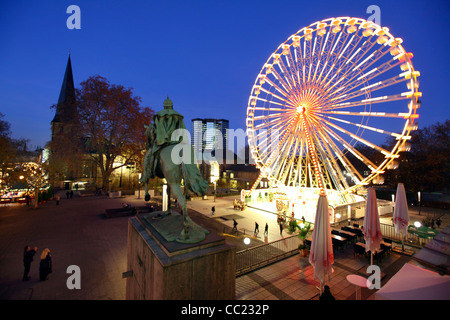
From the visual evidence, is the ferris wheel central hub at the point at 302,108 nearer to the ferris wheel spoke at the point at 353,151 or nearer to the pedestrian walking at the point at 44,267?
the ferris wheel spoke at the point at 353,151

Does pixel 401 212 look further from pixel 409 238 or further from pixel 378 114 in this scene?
→ pixel 378 114

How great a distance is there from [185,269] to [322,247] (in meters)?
4.47

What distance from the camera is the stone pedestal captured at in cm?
388

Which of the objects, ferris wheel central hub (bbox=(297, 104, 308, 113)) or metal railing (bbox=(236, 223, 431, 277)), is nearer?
metal railing (bbox=(236, 223, 431, 277))

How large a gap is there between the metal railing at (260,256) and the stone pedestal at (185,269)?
374cm

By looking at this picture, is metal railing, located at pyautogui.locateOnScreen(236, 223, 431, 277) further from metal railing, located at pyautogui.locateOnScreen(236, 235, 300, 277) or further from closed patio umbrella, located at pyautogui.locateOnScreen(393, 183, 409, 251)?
closed patio umbrella, located at pyautogui.locateOnScreen(393, 183, 409, 251)

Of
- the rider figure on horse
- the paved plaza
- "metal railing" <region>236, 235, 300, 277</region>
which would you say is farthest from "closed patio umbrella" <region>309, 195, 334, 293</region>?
the rider figure on horse

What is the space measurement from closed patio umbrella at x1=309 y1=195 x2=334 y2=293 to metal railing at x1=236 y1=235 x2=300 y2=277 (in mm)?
2593

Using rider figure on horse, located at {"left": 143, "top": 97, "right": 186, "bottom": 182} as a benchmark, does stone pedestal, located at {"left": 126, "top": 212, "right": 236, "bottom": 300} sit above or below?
below

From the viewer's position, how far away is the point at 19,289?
7027 millimetres

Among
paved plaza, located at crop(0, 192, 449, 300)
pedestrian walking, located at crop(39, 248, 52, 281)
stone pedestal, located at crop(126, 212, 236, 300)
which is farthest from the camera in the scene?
pedestrian walking, located at crop(39, 248, 52, 281)

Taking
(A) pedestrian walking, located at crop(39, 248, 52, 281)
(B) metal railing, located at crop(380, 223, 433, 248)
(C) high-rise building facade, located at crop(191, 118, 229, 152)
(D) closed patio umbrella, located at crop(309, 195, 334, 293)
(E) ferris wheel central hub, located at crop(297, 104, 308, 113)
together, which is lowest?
(B) metal railing, located at crop(380, 223, 433, 248)
